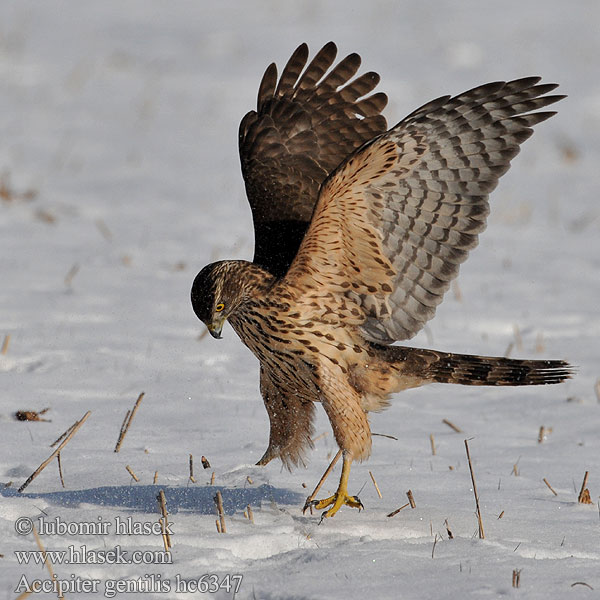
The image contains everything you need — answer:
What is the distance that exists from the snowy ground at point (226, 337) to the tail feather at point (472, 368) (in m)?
0.41

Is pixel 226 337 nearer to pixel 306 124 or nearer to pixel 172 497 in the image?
pixel 306 124

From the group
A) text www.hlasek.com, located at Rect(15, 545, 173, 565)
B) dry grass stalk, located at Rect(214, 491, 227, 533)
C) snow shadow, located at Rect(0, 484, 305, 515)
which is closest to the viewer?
text www.hlasek.com, located at Rect(15, 545, 173, 565)

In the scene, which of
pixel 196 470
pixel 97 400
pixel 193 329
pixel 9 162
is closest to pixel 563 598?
pixel 196 470

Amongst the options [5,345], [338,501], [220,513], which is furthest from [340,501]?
[5,345]

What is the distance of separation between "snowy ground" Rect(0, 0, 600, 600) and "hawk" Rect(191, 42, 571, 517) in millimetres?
361

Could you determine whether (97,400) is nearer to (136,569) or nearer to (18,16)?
(136,569)

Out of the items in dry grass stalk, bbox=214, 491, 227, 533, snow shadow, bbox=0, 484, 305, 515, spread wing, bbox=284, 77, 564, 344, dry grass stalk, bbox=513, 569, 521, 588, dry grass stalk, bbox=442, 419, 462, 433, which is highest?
spread wing, bbox=284, 77, 564, 344

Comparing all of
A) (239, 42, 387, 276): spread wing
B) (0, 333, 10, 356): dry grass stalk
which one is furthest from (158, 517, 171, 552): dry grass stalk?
(0, 333, 10, 356): dry grass stalk

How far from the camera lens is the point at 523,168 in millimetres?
12203

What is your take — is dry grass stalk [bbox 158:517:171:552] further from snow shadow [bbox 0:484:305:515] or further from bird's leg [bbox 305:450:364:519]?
bird's leg [bbox 305:450:364:519]

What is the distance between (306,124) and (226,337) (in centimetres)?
181

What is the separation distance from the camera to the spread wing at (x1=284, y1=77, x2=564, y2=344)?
14.4ft

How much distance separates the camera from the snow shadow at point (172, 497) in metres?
4.00

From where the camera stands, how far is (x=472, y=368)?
478 cm
